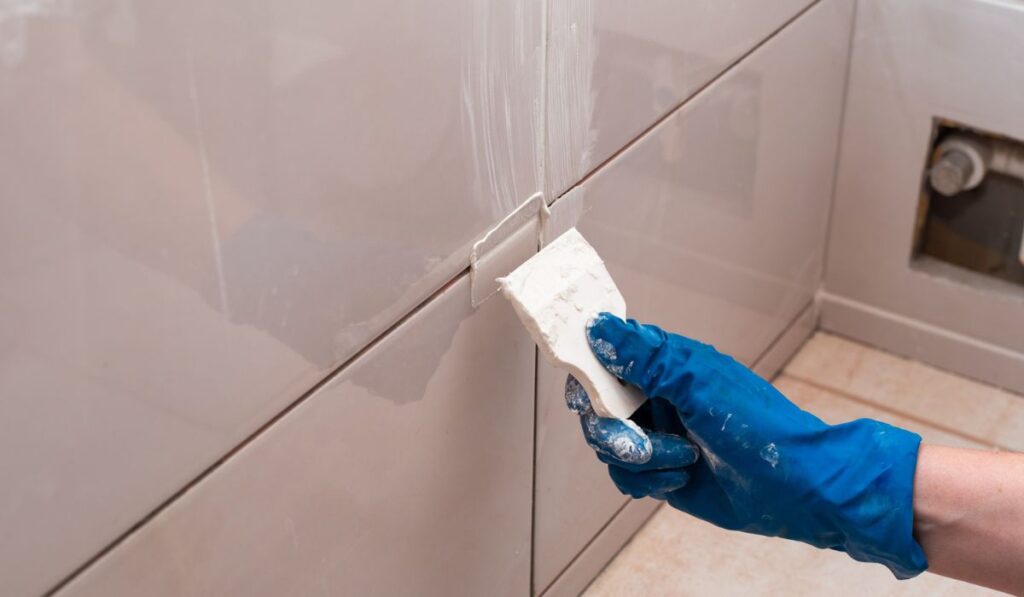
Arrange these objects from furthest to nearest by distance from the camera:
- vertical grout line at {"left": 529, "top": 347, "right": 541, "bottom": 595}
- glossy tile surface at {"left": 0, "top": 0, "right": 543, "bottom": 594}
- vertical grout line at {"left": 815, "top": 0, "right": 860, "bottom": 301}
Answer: vertical grout line at {"left": 815, "top": 0, "right": 860, "bottom": 301}, vertical grout line at {"left": 529, "top": 347, "right": 541, "bottom": 595}, glossy tile surface at {"left": 0, "top": 0, "right": 543, "bottom": 594}

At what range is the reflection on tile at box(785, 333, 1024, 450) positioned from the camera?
1619 millimetres

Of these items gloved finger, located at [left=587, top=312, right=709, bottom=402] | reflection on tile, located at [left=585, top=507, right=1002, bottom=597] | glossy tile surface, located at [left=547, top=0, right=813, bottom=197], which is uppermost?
glossy tile surface, located at [left=547, top=0, right=813, bottom=197]

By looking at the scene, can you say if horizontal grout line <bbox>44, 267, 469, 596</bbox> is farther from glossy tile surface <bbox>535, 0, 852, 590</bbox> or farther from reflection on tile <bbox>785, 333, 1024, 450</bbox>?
reflection on tile <bbox>785, 333, 1024, 450</bbox>

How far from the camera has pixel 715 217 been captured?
1381mm

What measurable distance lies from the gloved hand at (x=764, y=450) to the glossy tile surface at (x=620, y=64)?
172 mm

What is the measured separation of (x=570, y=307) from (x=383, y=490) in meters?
0.22

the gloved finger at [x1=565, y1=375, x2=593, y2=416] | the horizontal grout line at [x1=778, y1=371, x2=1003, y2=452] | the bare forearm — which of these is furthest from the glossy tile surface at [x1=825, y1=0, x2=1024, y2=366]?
the gloved finger at [x1=565, y1=375, x2=593, y2=416]

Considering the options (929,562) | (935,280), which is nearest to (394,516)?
(929,562)

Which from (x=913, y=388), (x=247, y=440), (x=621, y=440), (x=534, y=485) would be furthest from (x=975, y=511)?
(x=913, y=388)

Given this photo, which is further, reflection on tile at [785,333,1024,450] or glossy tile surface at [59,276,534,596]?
reflection on tile at [785,333,1024,450]

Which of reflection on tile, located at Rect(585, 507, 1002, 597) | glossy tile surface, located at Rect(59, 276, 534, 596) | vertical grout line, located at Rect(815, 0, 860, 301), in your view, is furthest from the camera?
vertical grout line, located at Rect(815, 0, 860, 301)

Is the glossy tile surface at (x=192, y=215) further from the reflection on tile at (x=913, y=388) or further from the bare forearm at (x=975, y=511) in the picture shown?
the reflection on tile at (x=913, y=388)

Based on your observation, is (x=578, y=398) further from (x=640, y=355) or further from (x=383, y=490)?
(x=383, y=490)

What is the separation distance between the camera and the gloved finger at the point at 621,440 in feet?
3.22
